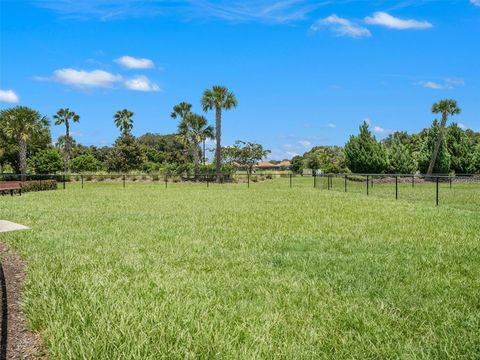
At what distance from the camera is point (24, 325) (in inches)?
165

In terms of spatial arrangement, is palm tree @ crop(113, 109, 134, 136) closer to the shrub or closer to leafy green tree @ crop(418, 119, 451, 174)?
the shrub

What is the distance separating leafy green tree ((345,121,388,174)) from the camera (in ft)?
161

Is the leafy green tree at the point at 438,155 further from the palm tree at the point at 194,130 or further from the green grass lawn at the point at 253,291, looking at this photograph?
the green grass lawn at the point at 253,291

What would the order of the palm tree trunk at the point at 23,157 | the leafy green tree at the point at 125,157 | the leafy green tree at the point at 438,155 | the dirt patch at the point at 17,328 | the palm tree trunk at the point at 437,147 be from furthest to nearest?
1. the leafy green tree at the point at 125,157
2. the leafy green tree at the point at 438,155
3. the palm tree trunk at the point at 437,147
4. the palm tree trunk at the point at 23,157
5. the dirt patch at the point at 17,328

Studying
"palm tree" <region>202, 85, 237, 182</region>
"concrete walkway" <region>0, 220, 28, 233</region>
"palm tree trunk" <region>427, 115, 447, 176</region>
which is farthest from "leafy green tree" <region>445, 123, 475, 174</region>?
"concrete walkway" <region>0, 220, 28, 233</region>

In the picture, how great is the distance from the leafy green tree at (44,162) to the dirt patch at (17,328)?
1861 inches

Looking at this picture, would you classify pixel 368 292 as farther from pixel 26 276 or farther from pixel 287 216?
pixel 287 216

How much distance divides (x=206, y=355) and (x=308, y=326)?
1.15 meters

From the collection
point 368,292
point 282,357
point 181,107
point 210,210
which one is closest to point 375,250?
point 368,292

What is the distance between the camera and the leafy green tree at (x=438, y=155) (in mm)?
48856

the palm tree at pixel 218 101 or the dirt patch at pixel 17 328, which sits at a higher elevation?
the palm tree at pixel 218 101

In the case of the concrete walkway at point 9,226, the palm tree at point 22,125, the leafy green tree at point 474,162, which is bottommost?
the concrete walkway at point 9,226

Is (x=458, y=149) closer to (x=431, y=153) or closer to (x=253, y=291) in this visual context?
(x=431, y=153)

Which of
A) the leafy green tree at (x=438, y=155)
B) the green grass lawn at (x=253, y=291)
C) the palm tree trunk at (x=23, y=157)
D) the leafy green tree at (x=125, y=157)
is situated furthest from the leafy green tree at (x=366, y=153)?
the green grass lawn at (x=253, y=291)
